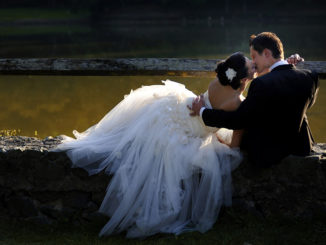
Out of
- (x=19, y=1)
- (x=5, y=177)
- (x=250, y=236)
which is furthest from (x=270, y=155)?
(x=19, y=1)

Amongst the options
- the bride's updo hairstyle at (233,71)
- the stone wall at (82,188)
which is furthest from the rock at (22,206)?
the bride's updo hairstyle at (233,71)

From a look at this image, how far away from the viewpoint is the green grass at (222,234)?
2.72 meters

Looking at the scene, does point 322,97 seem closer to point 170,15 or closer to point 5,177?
point 5,177

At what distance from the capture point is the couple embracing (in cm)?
273

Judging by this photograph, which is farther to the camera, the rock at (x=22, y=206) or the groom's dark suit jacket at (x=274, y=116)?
the rock at (x=22, y=206)

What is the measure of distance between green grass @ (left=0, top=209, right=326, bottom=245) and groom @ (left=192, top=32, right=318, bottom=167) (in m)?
0.41

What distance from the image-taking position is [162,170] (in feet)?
9.23

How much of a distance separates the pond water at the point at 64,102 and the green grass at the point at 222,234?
13.8 ft

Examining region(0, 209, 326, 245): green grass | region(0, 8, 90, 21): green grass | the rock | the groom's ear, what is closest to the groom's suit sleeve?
the groom's ear

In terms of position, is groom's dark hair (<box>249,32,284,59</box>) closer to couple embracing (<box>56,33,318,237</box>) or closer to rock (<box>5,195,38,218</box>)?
couple embracing (<box>56,33,318,237</box>)

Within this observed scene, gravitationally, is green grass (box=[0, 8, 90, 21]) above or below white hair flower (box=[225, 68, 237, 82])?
above

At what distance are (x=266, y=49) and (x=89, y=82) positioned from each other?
8.29 meters

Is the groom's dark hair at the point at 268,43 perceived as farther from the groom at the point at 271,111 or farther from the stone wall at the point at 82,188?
the stone wall at the point at 82,188

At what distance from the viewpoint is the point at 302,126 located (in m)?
2.90
